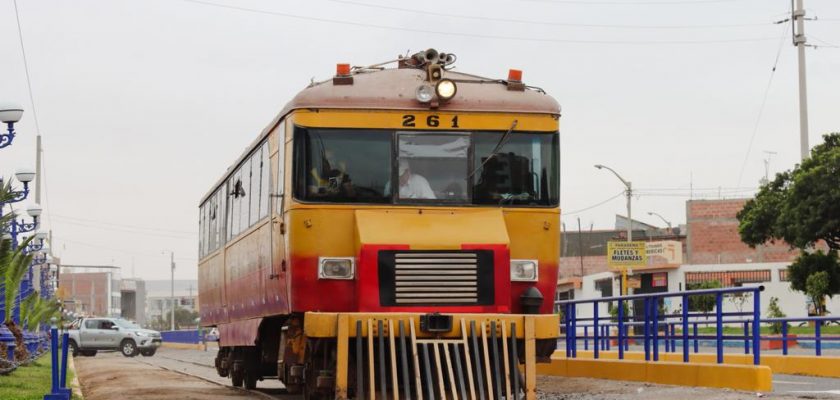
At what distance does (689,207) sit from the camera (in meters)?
76.8

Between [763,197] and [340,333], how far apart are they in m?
44.4

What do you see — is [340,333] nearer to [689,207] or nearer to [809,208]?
[809,208]

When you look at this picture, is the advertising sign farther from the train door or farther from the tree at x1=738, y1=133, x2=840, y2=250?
the train door

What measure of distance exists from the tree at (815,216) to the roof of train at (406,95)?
37.1 m

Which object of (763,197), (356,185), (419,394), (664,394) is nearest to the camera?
(419,394)

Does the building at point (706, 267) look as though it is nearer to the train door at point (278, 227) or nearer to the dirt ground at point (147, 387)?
the dirt ground at point (147, 387)

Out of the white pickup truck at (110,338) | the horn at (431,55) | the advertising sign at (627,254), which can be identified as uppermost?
the horn at (431,55)

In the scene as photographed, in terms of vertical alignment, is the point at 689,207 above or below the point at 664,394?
above

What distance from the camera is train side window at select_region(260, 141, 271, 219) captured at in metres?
14.7

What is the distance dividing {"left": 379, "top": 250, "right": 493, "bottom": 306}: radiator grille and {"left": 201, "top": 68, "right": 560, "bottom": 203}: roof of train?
1.60 m

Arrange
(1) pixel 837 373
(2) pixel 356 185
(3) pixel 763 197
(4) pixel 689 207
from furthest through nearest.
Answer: (4) pixel 689 207 < (3) pixel 763 197 < (1) pixel 837 373 < (2) pixel 356 185

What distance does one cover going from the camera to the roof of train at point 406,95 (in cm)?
1305

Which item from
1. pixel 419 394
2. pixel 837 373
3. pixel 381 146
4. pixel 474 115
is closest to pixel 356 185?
pixel 381 146

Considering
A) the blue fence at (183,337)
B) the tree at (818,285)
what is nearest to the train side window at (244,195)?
the tree at (818,285)
